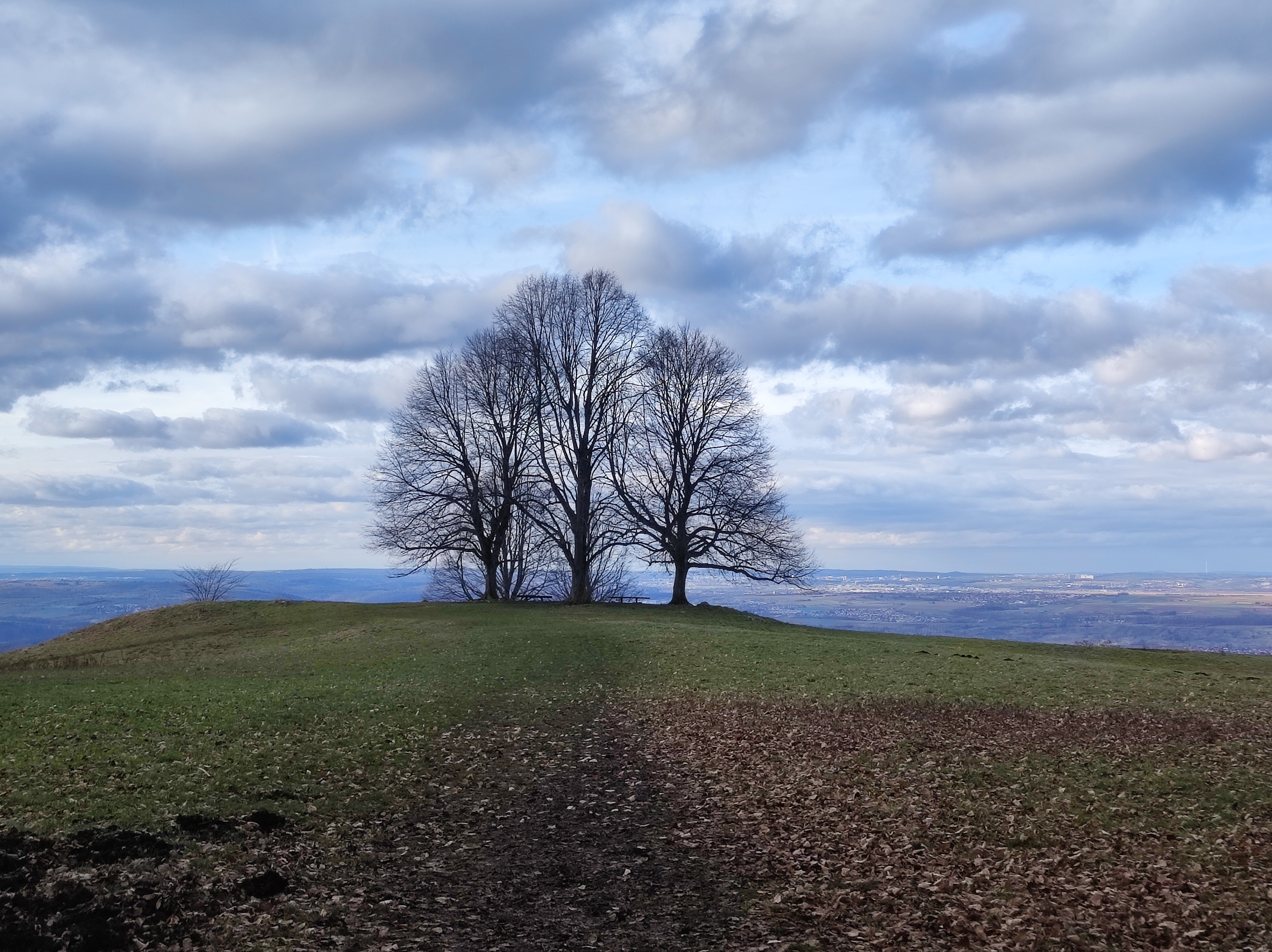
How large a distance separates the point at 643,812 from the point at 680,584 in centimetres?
3708

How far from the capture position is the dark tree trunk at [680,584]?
48.8 meters

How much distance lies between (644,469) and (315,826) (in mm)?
39850

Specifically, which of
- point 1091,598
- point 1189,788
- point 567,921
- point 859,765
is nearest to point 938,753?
point 859,765

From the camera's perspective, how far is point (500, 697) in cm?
2072

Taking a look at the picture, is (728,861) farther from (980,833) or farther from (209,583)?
(209,583)

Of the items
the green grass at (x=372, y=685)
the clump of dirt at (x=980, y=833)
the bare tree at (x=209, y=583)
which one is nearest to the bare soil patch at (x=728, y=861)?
the clump of dirt at (x=980, y=833)

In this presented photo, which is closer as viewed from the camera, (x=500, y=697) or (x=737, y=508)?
(x=500, y=697)

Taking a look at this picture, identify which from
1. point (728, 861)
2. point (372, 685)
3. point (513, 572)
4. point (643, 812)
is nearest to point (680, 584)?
point (513, 572)

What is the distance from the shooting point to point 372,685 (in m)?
22.3

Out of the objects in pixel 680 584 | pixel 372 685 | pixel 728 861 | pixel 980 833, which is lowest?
pixel 728 861

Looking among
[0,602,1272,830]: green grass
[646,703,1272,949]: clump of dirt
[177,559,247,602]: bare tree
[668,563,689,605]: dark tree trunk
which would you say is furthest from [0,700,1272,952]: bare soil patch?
[177,559,247,602]: bare tree

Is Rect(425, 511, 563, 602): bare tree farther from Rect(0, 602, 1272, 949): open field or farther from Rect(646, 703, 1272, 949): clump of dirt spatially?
Rect(646, 703, 1272, 949): clump of dirt

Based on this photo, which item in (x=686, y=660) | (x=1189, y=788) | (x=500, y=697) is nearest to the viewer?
(x=1189, y=788)

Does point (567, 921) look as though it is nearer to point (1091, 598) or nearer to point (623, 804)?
point (623, 804)
